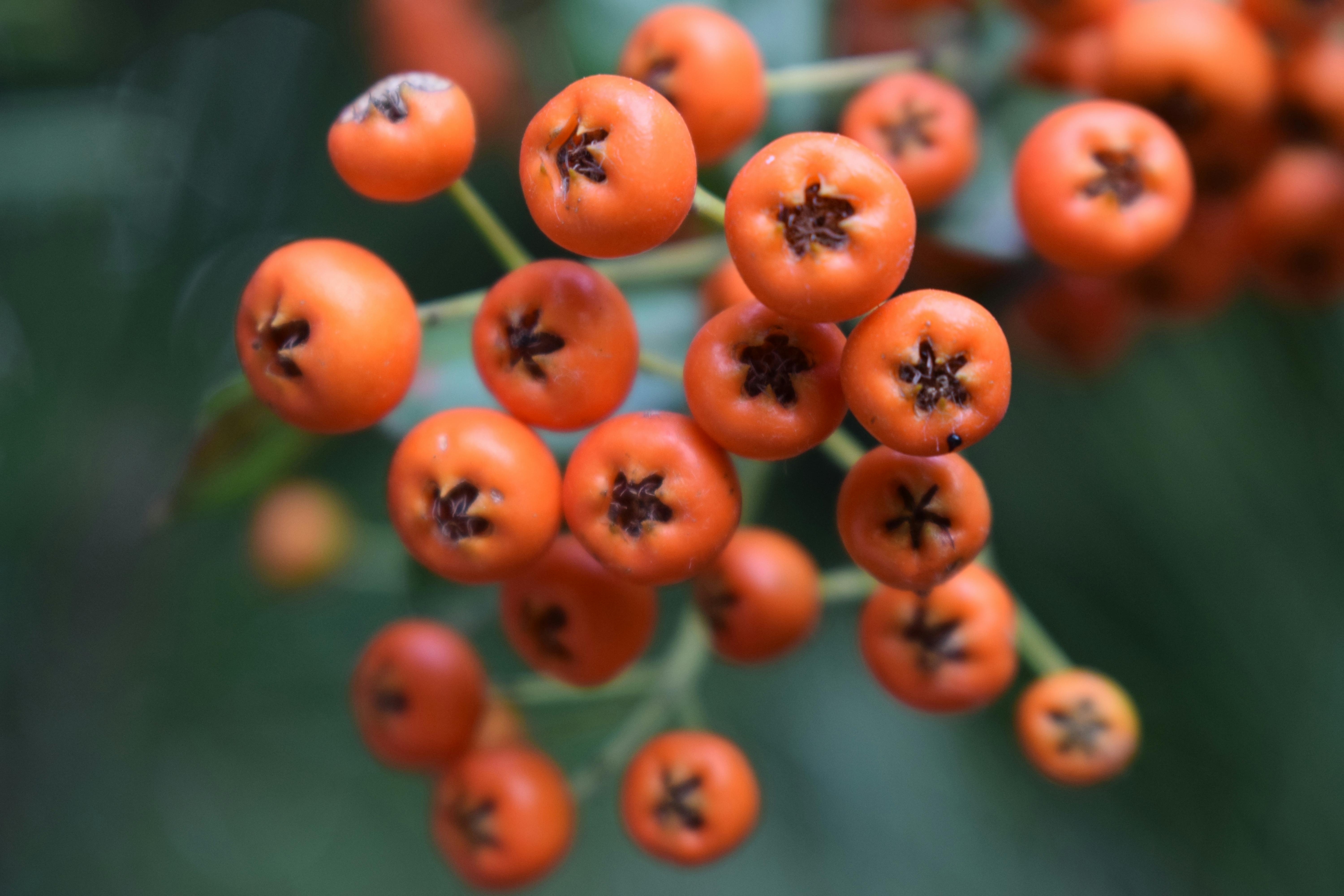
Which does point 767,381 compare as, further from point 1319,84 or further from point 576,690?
point 1319,84

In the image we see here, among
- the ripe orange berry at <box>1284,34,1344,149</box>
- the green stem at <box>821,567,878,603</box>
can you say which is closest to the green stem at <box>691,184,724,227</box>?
the green stem at <box>821,567,878,603</box>

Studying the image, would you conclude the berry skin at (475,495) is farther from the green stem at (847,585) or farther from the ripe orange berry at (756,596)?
the green stem at (847,585)

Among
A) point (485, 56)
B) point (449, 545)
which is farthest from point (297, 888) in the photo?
point (485, 56)

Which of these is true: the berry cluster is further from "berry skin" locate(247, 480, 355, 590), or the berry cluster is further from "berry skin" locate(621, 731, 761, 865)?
"berry skin" locate(247, 480, 355, 590)

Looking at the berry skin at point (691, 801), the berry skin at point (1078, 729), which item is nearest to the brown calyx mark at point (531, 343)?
the berry skin at point (691, 801)

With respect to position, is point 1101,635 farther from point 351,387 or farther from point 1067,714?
point 351,387

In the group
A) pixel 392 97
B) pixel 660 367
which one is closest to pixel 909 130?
pixel 660 367

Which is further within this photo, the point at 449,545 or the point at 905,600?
the point at 905,600
